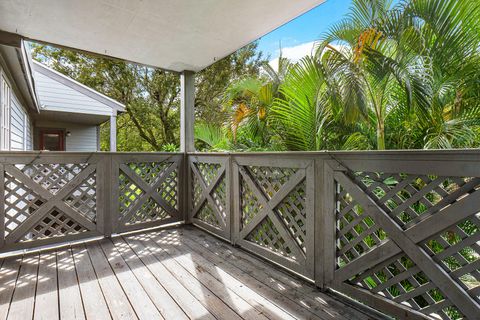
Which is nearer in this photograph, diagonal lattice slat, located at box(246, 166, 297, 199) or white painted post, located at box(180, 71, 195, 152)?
diagonal lattice slat, located at box(246, 166, 297, 199)

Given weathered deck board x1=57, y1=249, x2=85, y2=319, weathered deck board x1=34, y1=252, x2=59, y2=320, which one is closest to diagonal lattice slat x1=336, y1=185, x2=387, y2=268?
weathered deck board x1=57, y1=249, x2=85, y2=319

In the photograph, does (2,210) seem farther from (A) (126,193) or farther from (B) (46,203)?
(A) (126,193)

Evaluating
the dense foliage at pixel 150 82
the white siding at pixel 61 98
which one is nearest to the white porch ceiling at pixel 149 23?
the white siding at pixel 61 98

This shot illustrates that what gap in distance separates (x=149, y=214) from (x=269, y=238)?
2.02 meters

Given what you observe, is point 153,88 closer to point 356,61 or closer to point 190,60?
point 190,60

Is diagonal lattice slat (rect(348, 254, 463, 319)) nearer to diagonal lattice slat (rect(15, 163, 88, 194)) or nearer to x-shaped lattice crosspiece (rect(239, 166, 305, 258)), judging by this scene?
x-shaped lattice crosspiece (rect(239, 166, 305, 258))

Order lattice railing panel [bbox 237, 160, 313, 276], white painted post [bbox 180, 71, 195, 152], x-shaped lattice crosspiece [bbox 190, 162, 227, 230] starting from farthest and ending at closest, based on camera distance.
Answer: white painted post [bbox 180, 71, 195, 152] < x-shaped lattice crosspiece [bbox 190, 162, 227, 230] < lattice railing panel [bbox 237, 160, 313, 276]

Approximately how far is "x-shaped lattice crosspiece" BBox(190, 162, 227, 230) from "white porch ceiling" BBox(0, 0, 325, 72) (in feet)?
5.19

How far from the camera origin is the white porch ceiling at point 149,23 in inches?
102

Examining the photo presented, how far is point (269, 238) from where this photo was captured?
2.80 m

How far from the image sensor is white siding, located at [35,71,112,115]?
7.09 metres

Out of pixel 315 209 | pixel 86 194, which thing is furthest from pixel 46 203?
pixel 315 209

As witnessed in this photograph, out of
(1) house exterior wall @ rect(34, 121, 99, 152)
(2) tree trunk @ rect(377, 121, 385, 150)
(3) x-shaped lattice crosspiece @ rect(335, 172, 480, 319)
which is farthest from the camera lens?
(1) house exterior wall @ rect(34, 121, 99, 152)

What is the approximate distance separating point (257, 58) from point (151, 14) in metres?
10.5
